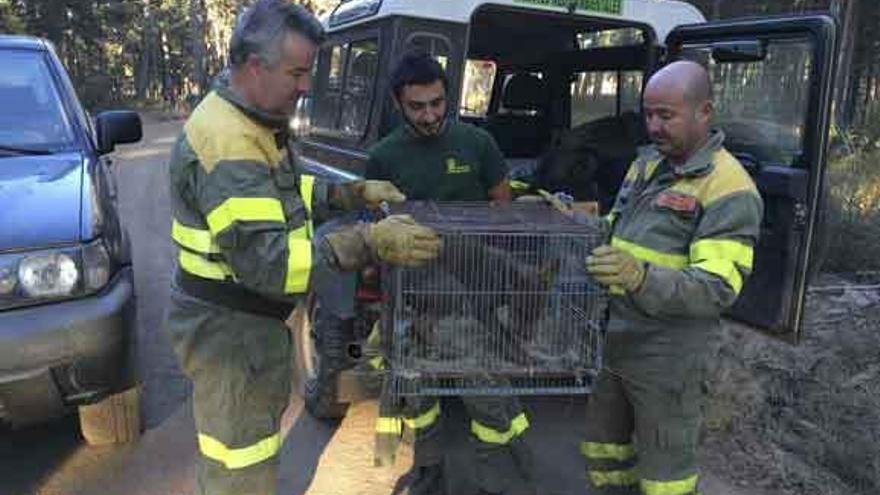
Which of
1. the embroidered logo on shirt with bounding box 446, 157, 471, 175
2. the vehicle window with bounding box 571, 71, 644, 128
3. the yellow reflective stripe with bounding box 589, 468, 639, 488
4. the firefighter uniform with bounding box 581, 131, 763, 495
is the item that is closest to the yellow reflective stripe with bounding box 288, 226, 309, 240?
the firefighter uniform with bounding box 581, 131, 763, 495

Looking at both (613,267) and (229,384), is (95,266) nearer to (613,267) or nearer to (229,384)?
(229,384)

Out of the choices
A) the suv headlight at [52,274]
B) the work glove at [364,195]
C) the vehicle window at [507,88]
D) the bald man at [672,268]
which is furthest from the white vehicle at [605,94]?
the bald man at [672,268]

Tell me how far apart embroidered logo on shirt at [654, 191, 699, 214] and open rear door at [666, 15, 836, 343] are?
1344 mm

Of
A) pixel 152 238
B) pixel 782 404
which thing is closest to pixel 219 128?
pixel 782 404

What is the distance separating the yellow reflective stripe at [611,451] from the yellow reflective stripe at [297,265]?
1.47m

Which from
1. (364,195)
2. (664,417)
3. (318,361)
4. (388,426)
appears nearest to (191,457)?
(318,361)

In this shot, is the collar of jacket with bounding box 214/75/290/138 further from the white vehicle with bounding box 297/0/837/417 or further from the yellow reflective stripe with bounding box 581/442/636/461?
the yellow reflective stripe with bounding box 581/442/636/461

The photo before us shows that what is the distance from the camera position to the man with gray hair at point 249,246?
2316 mm

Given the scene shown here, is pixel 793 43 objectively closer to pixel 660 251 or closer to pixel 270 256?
pixel 660 251

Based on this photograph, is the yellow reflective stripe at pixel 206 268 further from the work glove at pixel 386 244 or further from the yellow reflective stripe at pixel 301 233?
the work glove at pixel 386 244

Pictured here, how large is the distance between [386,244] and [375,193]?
814mm

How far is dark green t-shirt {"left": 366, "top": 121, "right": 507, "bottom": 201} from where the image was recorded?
370cm

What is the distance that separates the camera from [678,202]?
273 cm

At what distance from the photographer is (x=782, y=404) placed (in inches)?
185
